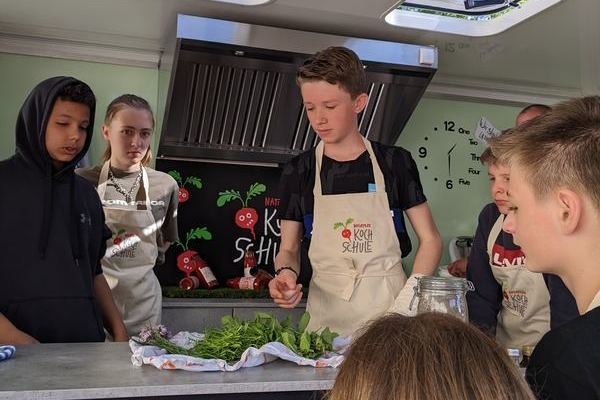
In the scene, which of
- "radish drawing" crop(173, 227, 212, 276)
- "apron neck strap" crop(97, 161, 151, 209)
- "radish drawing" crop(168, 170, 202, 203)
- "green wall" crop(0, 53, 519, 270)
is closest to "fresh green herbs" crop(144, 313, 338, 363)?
"apron neck strap" crop(97, 161, 151, 209)

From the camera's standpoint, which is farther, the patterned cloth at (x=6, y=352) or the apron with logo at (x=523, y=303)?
the apron with logo at (x=523, y=303)

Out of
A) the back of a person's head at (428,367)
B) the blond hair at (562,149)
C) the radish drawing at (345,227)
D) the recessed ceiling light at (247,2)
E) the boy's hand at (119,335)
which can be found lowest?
the boy's hand at (119,335)

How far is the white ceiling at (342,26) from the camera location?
8.59 ft

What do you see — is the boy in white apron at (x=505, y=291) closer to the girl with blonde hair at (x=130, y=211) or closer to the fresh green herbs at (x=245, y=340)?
the fresh green herbs at (x=245, y=340)

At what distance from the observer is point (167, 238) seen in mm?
2861

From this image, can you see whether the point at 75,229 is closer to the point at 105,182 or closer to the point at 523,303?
the point at 105,182

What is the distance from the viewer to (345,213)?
1.75m

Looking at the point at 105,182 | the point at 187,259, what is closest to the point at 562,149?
the point at 105,182

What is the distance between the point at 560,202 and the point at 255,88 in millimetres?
2337

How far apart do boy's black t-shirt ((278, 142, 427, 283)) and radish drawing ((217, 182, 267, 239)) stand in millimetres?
1587

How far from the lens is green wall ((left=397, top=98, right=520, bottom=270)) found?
372 centimetres

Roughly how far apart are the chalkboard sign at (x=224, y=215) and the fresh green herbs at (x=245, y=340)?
205 centimetres

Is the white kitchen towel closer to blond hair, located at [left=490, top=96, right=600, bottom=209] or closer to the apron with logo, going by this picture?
blond hair, located at [left=490, top=96, right=600, bottom=209]

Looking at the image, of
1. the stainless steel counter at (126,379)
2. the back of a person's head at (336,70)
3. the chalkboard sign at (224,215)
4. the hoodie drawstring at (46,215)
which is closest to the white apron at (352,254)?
the back of a person's head at (336,70)
